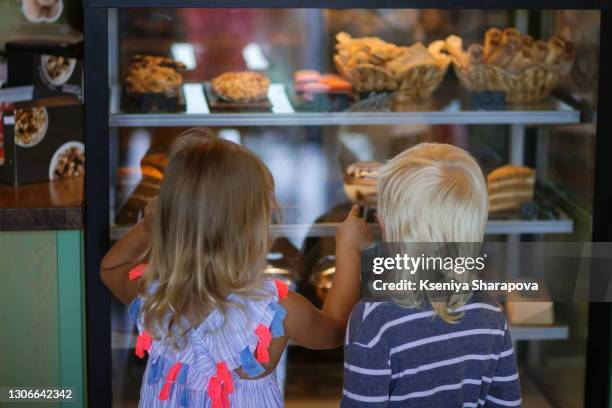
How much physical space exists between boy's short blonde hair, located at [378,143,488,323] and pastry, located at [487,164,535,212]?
3.18 feet

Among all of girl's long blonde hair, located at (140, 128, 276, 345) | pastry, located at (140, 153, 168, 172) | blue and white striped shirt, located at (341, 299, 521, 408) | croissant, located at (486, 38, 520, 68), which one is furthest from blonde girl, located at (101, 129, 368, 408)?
croissant, located at (486, 38, 520, 68)

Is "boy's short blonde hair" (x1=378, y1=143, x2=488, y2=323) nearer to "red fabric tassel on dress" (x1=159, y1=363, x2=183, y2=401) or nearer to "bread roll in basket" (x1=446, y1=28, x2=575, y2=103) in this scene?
"red fabric tassel on dress" (x1=159, y1=363, x2=183, y2=401)

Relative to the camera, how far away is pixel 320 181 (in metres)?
3.15

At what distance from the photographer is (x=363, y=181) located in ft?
9.89

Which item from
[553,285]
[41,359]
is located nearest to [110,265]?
[41,359]

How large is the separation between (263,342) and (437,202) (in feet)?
1.46

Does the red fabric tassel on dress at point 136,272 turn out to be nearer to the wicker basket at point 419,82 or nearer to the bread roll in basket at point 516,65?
the wicker basket at point 419,82

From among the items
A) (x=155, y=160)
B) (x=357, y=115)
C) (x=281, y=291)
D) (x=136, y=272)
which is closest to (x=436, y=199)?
(x=281, y=291)

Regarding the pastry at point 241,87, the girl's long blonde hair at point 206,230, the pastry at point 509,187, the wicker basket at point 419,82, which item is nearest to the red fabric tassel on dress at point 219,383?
the girl's long blonde hair at point 206,230

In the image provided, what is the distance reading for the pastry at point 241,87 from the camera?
9.30 ft

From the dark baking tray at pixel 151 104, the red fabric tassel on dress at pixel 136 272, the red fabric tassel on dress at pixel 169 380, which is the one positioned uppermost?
the dark baking tray at pixel 151 104

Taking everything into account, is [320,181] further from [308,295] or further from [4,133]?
[4,133]

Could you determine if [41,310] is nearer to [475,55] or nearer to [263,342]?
[263,342]

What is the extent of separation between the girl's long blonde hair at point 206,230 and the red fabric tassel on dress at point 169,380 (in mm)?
90
